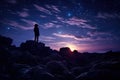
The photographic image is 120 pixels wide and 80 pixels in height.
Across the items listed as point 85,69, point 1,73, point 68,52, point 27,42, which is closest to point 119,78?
point 85,69

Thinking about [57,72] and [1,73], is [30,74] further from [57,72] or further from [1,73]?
[57,72]

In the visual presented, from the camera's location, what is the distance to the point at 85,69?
19.2m

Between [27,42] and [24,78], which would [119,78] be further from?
[27,42]

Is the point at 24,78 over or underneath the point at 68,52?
underneath

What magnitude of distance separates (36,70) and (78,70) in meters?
6.97

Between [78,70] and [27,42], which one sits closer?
[78,70]

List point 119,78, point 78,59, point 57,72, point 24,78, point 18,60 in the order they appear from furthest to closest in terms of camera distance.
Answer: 1. point 78,59
2. point 18,60
3. point 57,72
4. point 24,78
5. point 119,78

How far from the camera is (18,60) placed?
2178 cm

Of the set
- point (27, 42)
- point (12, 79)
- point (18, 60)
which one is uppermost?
point (27, 42)

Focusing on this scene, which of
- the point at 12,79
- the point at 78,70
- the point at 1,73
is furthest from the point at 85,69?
the point at 1,73

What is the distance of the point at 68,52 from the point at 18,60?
16.2 metres

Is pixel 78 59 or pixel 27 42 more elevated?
pixel 27 42

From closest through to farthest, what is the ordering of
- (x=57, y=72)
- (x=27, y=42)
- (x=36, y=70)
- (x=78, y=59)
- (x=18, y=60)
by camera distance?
(x=36, y=70) < (x=57, y=72) < (x=18, y=60) < (x=78, y=59) < (x=27, y=42)

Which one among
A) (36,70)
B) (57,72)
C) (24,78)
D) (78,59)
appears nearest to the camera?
(24,78)
